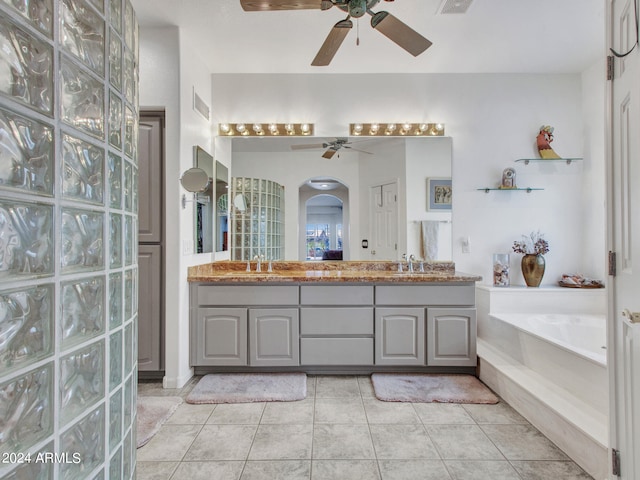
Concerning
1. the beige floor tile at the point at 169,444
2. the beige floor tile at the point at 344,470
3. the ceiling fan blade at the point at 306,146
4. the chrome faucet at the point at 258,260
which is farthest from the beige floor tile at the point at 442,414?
the ceiling fan blade at the point at 306,146

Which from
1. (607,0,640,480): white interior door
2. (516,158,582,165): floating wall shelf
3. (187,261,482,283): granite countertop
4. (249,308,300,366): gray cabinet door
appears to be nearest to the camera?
(607,0,640,480): white interior door

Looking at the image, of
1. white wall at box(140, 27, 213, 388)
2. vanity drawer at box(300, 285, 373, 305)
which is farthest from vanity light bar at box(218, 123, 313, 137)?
vanity drawer at box(300, 285, 373, 305)

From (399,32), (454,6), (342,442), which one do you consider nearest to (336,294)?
(342,442)

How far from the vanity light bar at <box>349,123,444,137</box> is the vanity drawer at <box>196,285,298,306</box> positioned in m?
1.76

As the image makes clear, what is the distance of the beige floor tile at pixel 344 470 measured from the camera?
1.58 metres

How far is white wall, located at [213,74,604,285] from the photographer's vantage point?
321cm

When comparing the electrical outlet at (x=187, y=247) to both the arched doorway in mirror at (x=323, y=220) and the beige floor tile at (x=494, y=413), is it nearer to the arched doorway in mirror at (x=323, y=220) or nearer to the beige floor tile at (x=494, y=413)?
the arched doorway in mirror at (x=323, y=220)

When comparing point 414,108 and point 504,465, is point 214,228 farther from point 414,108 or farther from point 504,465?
point 504,465

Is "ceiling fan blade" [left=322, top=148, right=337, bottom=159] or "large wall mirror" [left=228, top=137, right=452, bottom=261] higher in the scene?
"ceiling fan blade" [left=322, top=148, right=337, bottom=159]

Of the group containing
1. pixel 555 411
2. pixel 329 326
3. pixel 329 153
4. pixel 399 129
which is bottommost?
pixel 555 411

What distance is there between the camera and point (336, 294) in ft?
8.87

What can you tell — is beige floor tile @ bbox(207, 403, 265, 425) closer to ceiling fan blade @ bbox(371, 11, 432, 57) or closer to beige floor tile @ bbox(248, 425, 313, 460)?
beige floor tile @ bbox(248, 425, 313, 460)

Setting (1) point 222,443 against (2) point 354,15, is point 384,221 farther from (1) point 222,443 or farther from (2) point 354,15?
(1) point 222,443

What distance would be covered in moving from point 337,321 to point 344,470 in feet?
3.89
